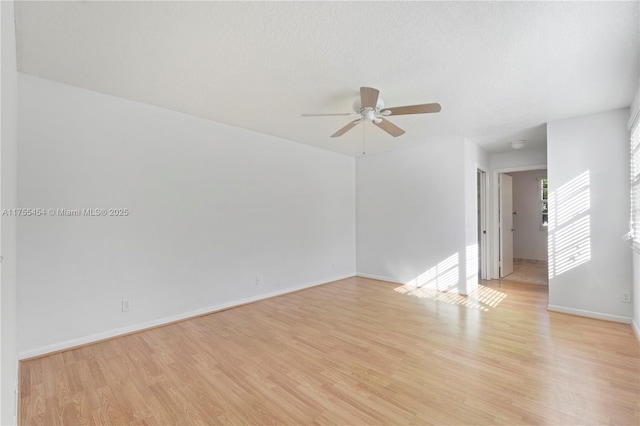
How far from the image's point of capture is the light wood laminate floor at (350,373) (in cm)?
178

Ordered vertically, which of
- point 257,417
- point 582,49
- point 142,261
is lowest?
point 257,417

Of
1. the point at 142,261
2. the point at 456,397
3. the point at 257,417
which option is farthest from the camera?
the point at 142,261

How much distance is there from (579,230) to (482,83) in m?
2.36

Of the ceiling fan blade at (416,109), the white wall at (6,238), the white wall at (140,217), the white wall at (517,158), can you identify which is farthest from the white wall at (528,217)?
the white wall at (6,238)

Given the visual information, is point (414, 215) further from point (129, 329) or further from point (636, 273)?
point (129, 329)

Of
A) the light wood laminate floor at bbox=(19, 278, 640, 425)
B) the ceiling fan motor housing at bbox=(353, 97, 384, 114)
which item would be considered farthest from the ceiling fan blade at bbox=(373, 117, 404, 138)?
the light wood laminate floor at bbox=(19, 278, 640, 425)

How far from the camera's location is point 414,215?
4.98 meters

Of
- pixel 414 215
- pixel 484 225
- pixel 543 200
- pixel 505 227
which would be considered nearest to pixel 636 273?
pixel 484 225

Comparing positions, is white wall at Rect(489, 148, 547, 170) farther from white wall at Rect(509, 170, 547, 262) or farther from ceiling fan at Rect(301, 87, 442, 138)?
ceiling fan at Rect(301, 87, 442, 138)

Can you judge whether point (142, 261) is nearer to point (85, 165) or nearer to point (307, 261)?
point (85, 165)

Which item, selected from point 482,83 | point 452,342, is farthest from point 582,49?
point 452,342

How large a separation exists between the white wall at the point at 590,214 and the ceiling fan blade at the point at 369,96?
277 centimetres

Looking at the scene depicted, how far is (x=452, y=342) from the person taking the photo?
2723 mm

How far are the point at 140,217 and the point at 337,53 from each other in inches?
103
